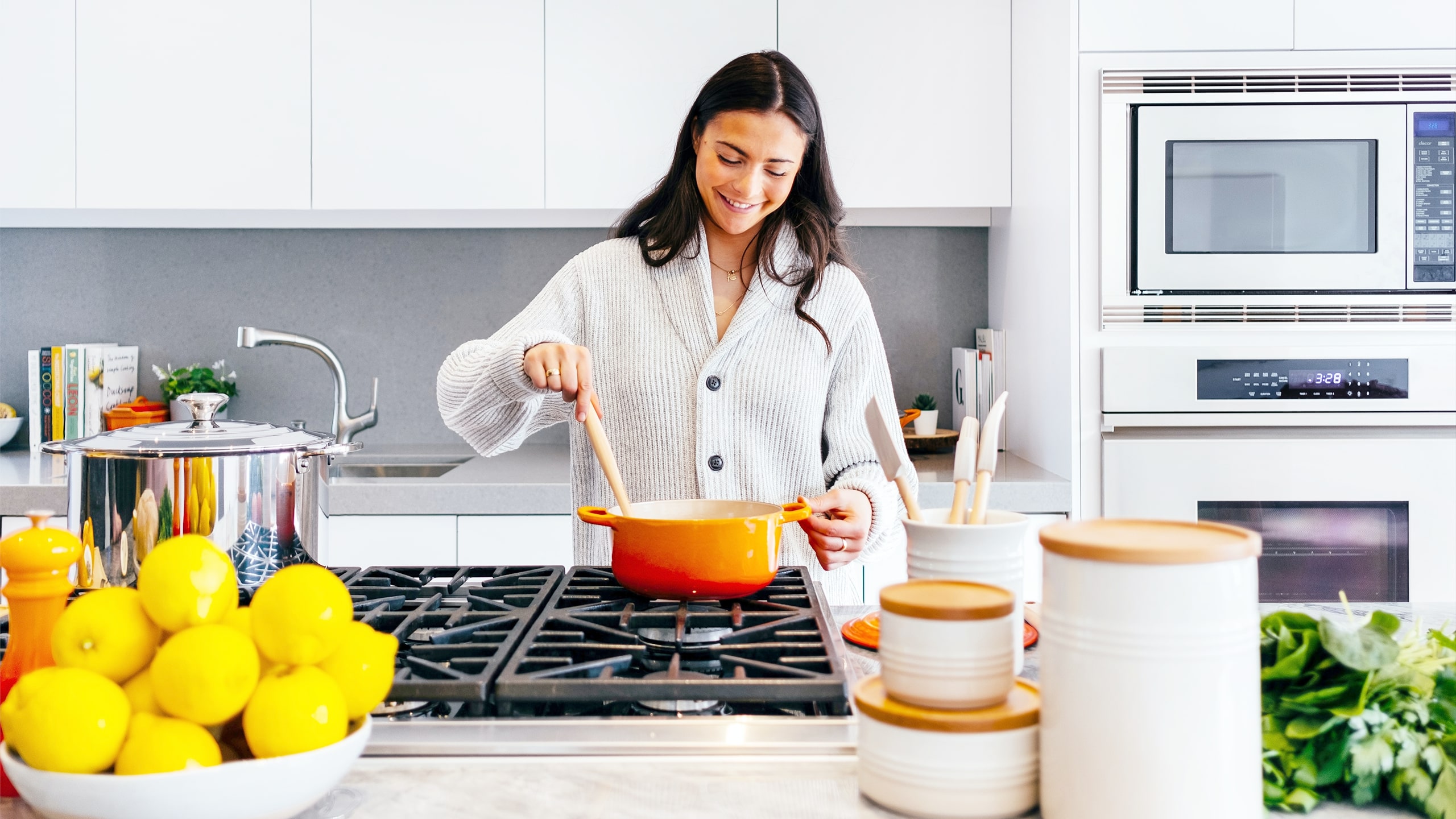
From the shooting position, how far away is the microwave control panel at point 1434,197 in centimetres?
207

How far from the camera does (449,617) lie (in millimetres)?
983

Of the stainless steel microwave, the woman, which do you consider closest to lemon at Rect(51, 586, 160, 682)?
the woman

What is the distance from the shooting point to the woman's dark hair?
149 cm

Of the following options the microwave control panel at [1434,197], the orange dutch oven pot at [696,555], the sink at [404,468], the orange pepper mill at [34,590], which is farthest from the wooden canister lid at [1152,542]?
the sink at [404,468]

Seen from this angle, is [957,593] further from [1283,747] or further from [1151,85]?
[1151,85]

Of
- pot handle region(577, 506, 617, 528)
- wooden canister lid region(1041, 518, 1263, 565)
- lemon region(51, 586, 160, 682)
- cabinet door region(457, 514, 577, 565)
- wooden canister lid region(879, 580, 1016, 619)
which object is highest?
wooden canister lid region(1041, 518, 1263, 565)

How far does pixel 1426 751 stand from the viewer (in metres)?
0.65

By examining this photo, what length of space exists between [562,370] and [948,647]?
2.12 feet

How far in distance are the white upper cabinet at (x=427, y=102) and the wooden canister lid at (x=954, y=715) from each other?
1944 mm

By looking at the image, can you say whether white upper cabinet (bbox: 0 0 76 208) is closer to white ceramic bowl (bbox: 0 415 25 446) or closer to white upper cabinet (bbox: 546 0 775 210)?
white ceramic bowl (bbox: 0 415 25 446)

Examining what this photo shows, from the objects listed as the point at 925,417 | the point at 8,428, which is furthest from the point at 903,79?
the point at 8,428

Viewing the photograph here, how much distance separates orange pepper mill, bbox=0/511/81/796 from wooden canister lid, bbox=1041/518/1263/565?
2.04 feet

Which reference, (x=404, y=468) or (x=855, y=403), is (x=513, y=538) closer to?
(x=404, y=468)

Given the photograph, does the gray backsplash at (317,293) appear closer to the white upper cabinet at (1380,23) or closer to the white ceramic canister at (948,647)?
the white upper cabinet at (1380,23)
